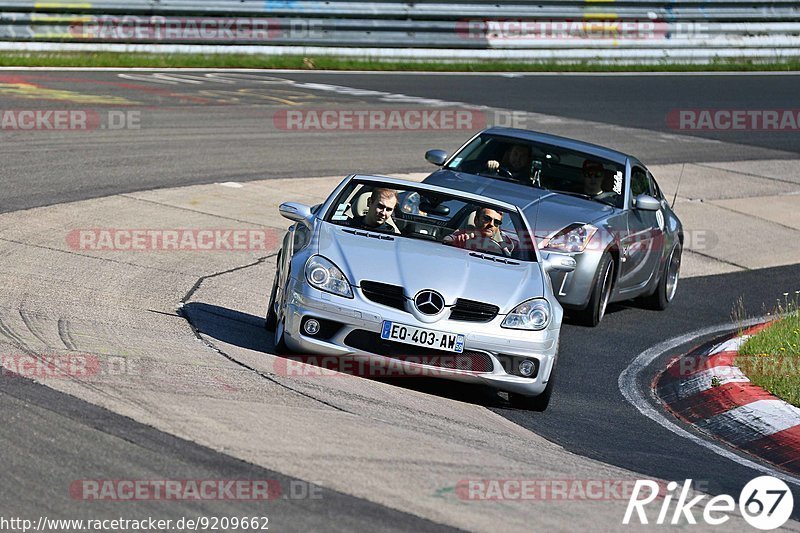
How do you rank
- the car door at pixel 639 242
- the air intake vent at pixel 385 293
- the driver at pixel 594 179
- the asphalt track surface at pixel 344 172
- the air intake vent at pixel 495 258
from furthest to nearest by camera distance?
1. the driver at pixel 594 179
2. the car door at pixel 639 242
3. the air intake vent at pixel 495 258
4. the air intake vent at pixel 385 293
5. the asphalt track surface at pixel 344 172

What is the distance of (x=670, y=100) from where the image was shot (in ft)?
82.5

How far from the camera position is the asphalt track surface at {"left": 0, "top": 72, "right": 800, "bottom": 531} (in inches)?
215

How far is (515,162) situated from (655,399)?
351 cm

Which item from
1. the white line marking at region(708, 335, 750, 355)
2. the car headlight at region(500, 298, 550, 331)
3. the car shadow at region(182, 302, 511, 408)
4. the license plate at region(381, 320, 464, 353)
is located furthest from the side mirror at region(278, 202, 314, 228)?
the white line marking at region(708, 335, 750, 355)

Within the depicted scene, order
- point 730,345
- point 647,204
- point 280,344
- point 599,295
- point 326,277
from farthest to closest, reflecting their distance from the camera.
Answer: point 647,204 → point 599,295 → point 730,345 → point 280,344 → point 326,277

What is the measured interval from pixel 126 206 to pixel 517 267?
6.10m

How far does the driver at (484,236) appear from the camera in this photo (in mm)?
Answer: 8742

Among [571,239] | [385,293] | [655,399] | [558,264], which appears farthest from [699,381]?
[385,293]

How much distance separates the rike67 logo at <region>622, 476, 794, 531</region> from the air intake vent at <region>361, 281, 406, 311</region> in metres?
2.00

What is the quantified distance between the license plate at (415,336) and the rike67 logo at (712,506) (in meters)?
1.68

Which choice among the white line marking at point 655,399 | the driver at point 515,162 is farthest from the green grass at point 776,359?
the driver at point 515,162

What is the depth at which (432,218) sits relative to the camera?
30.0 ft

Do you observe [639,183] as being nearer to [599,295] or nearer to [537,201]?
[537,201]

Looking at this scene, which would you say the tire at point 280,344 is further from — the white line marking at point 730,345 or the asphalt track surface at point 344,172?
the white line marking at point 730,345
